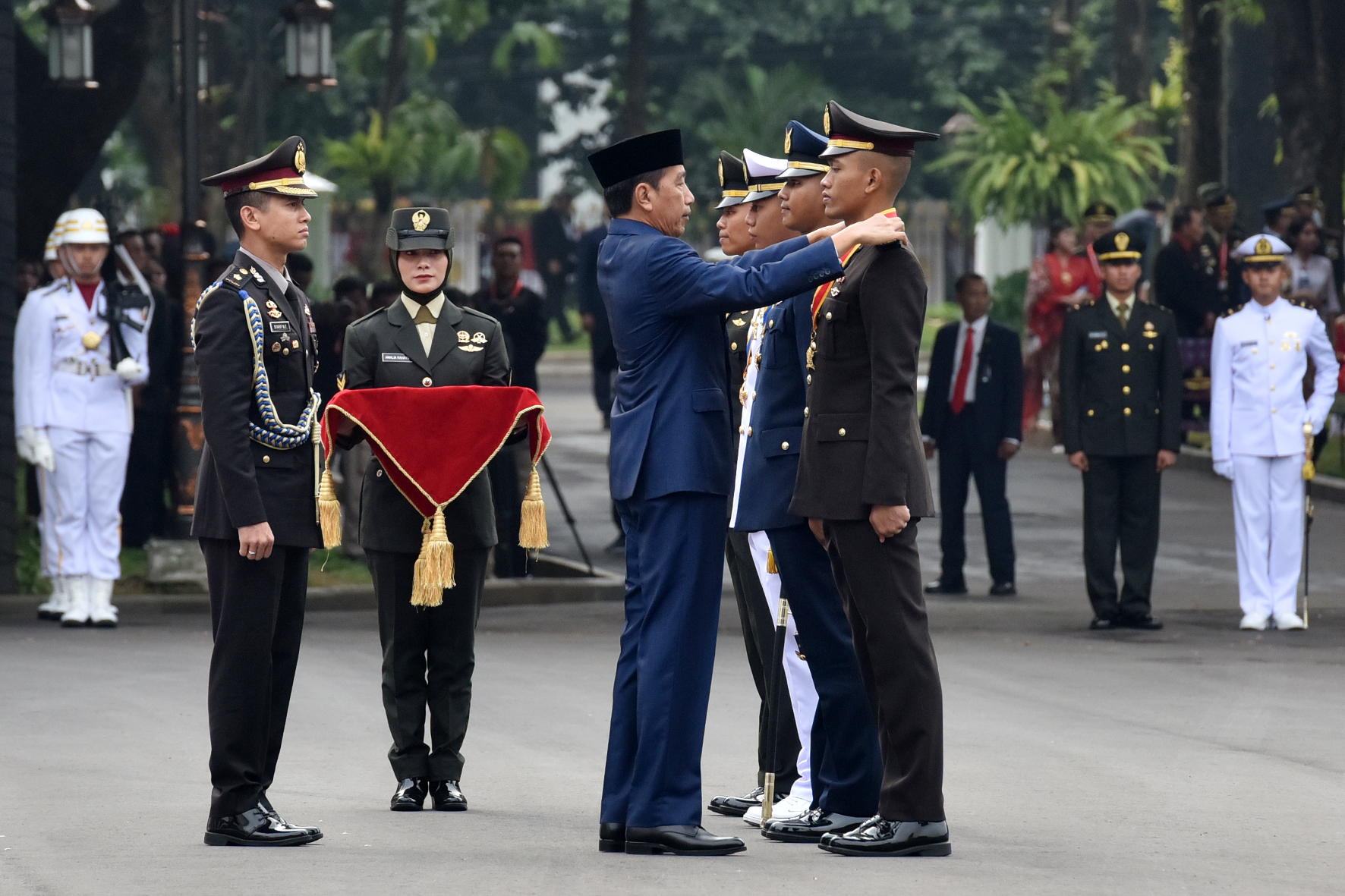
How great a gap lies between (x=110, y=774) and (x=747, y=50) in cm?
4181

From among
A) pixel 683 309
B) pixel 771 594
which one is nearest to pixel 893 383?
pixel 683 309

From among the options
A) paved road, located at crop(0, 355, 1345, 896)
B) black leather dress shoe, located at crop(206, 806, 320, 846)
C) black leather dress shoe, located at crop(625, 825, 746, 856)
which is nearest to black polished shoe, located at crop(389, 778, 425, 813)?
paved road, located at crop(0, 355, 1345, 896)

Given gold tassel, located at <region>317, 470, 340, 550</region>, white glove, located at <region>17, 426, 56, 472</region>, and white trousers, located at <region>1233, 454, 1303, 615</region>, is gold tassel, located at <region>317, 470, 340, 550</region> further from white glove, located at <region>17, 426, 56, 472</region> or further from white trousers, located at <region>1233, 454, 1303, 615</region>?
white trousers, located at <region>1233, 454, 1303, 615</region>

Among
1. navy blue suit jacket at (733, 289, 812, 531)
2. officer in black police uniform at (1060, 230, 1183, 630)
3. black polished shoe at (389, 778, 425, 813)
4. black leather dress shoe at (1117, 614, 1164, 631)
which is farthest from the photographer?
officer in black police uniform at (1060, 230, 1183, 630)

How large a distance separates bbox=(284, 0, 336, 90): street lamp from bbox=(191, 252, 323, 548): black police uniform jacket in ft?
33.2

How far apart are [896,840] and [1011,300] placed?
68.4 ft

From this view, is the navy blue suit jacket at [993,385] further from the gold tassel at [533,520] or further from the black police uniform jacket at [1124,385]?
the gold tassel at [533,520]

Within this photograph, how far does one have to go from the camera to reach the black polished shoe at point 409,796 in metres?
7.71

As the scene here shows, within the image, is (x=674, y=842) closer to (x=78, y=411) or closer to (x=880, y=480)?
(x=880, y=480)

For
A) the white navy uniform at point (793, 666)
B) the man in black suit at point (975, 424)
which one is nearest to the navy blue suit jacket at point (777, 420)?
the white navy uniform at point (793, 666)

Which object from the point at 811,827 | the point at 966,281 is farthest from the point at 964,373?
the point at 811,827

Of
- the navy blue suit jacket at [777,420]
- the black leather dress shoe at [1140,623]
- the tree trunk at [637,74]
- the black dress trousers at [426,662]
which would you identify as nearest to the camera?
the navy blue suit jacket at [777,420]

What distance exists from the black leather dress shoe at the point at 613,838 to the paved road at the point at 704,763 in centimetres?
9

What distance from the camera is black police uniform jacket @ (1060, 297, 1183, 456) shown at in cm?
1271
